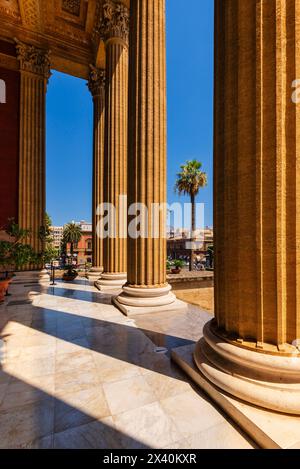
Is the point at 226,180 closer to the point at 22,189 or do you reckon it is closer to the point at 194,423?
the point at 194,423

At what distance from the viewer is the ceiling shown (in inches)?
597

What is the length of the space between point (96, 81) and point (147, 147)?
41.5ft

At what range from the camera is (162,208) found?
26.5 feet

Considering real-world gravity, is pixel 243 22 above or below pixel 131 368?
above

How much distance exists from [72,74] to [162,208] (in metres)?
17.8

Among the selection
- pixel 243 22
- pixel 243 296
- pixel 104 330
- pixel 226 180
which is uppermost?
pixel 243 22

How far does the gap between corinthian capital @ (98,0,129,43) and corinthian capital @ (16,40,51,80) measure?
24.1 feet

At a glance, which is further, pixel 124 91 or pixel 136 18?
pixel 124 91

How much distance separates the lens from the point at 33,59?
1628 cm

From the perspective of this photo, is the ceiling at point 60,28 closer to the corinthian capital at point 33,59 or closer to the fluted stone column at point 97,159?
the corinthian capital at point 33,59

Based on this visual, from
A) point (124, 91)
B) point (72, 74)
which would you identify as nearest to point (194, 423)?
point (124, 91)

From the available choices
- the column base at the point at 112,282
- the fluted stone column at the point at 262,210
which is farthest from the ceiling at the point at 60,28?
the fluted stone column at the point at 262,210

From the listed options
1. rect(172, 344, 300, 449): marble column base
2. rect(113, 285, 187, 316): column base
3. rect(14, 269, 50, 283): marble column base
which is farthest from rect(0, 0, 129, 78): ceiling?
rect(172, 344, 300, 449): marble column base

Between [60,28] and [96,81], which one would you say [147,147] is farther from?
[60,28]
